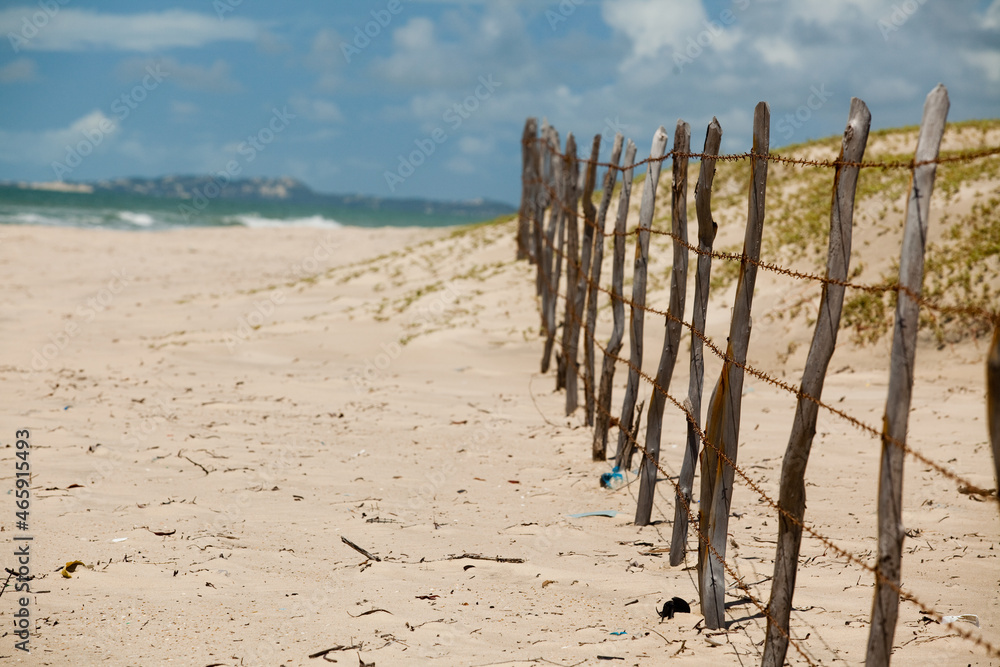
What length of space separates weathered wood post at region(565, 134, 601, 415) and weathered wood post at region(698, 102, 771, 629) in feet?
11.6

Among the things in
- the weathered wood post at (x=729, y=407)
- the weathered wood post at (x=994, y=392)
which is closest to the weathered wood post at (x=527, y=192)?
the weathered wood post at (x=729, y=407)

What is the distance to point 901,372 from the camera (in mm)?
2428

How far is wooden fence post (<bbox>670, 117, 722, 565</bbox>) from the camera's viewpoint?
4.00 meters

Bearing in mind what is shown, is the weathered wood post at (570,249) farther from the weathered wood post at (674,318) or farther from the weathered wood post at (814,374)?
the weathered wood post at (814,374)

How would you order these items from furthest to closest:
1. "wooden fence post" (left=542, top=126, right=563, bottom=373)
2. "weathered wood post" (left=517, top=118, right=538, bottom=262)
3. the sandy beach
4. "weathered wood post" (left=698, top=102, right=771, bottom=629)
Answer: "weathered wood post" (left=517, top=118, right=538, bottom=262) < "wooden fence post" (left=542, top=126, right=563, bottom=373) < the sandy beach < "weathered wood post" (left=698, top=102, right=771, bottom=629)

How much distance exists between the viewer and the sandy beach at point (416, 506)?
3525 mm

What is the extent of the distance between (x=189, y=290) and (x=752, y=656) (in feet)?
52.1

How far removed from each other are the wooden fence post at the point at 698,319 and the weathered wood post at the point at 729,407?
1.41ft

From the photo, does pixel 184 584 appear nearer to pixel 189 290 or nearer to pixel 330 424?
pixel 330 424

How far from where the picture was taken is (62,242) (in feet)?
76.8

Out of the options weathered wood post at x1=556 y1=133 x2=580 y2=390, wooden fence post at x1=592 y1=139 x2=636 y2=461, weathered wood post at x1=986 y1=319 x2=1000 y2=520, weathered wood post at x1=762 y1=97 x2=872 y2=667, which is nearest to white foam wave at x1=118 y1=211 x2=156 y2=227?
weathered wood post at x1=556 y1=133 x2=580 y2=390

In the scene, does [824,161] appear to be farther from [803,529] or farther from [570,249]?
[570,249]

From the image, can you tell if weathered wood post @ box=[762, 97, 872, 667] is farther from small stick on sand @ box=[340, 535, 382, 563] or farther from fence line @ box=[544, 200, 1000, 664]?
small stick on sand @ box=[340, 535, 382, 563]

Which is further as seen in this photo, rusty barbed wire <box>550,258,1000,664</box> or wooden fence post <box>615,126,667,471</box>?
wooden fence post <box>615,126,667,471</box>
